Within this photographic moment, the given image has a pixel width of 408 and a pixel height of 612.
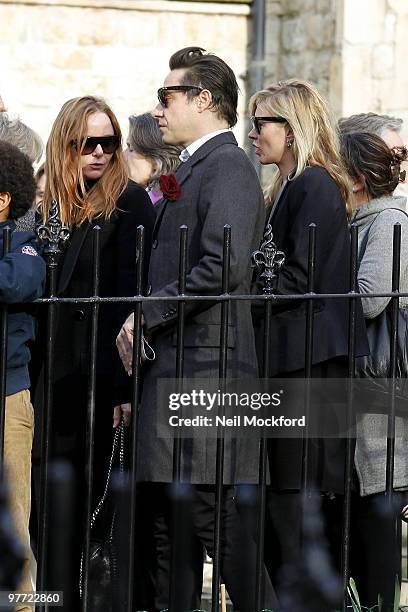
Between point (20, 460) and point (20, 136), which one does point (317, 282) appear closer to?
point (20, 460)

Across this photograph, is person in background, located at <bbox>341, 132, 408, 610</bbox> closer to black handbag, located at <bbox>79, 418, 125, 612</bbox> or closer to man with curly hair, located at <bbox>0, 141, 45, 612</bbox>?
black handbag, located at <bbox>79, 418, 125, 612</bbox>

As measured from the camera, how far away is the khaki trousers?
4.38m

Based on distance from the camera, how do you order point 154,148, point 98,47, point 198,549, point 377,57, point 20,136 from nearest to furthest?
point 198,549 → point 20,136 → point 154,148 → point 377,57 → point 98,47

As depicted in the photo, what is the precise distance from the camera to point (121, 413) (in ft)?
15.8

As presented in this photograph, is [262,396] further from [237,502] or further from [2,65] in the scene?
[2,65]

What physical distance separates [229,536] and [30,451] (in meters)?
0.67

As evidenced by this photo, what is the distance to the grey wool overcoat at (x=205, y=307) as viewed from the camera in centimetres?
446

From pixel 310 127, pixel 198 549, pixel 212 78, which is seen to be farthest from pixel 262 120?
pixel 198 549

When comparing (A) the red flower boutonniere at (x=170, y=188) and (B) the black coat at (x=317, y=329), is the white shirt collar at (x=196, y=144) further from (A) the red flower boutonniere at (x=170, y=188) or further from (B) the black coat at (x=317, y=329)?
(B) the black coat at (x=317, y=329)

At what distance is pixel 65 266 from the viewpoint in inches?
194

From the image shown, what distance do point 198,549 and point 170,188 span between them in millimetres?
1133

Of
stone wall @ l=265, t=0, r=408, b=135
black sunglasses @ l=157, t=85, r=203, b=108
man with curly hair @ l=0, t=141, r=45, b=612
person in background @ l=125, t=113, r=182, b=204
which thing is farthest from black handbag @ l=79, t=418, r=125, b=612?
stone wall @ l=265, t=0, r=408, b=135

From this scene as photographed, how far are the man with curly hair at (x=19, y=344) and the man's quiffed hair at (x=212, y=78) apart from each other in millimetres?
635

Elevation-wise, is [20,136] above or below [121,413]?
above
